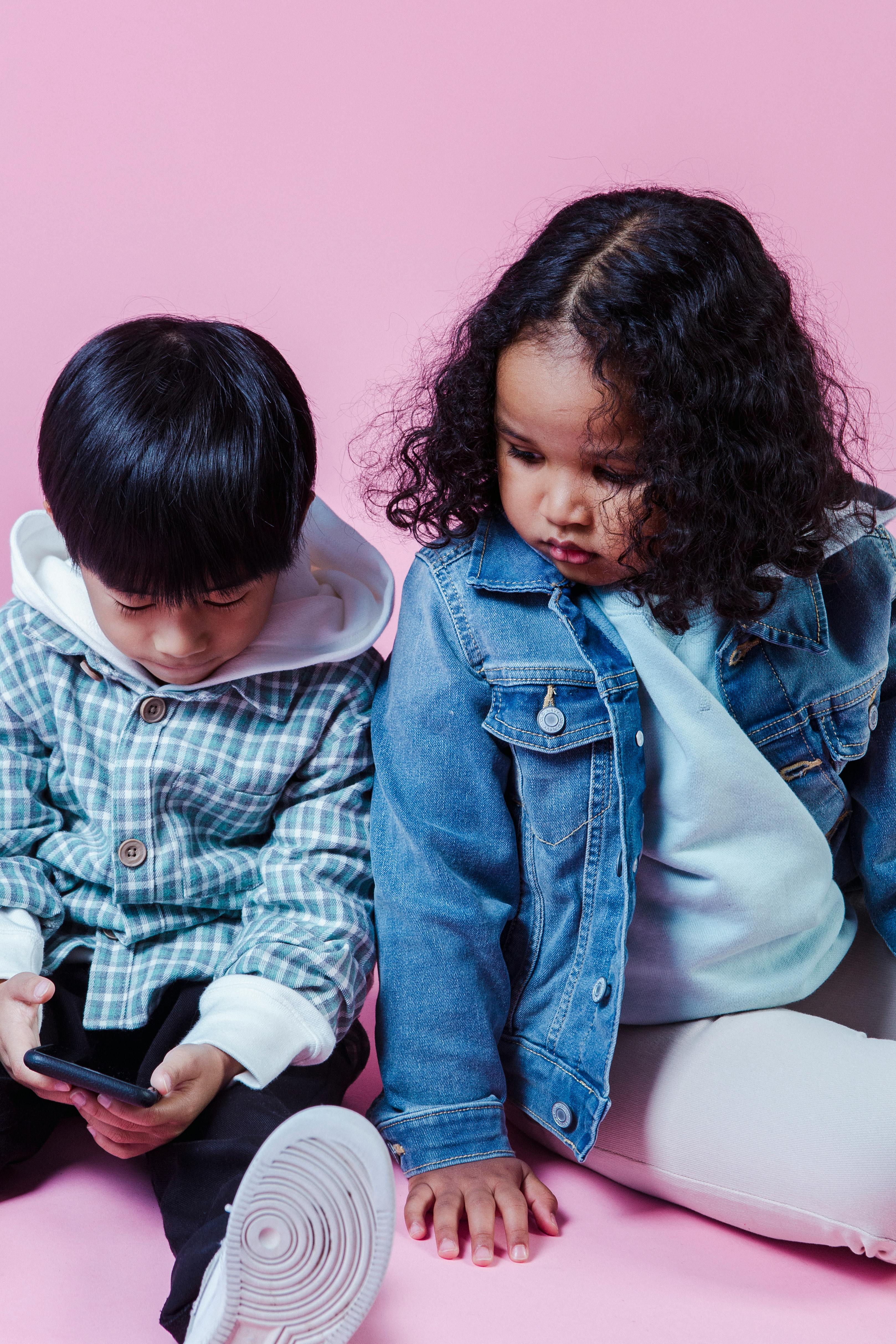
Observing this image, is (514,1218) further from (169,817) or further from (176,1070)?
(169,817)

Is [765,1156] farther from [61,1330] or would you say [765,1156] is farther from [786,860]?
[61,1330]

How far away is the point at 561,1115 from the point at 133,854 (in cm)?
40

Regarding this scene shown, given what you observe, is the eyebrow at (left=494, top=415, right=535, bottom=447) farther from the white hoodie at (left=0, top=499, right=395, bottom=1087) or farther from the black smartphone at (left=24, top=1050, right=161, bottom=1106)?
the black smartphone at (left=24, top=1050, right=161, bottom=1106)

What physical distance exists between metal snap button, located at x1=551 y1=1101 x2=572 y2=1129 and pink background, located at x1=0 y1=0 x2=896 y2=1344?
0.86m

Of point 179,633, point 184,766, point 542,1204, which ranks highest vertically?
point 179,633

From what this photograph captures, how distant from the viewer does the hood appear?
110 cm

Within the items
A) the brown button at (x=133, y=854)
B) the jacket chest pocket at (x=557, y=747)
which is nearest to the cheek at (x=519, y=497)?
the jacket chest pocket at (x=557, y=747)

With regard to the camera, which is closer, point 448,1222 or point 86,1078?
point 86,1078

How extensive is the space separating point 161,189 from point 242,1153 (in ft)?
4.21

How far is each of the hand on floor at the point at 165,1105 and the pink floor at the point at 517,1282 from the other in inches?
3.8

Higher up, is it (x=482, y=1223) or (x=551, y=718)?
(x=551, y=718)

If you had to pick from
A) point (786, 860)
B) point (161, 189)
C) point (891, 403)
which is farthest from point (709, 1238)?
point (161, 189)

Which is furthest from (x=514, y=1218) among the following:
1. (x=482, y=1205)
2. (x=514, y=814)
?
(x=514, y=814)

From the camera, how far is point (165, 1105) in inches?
36.8
